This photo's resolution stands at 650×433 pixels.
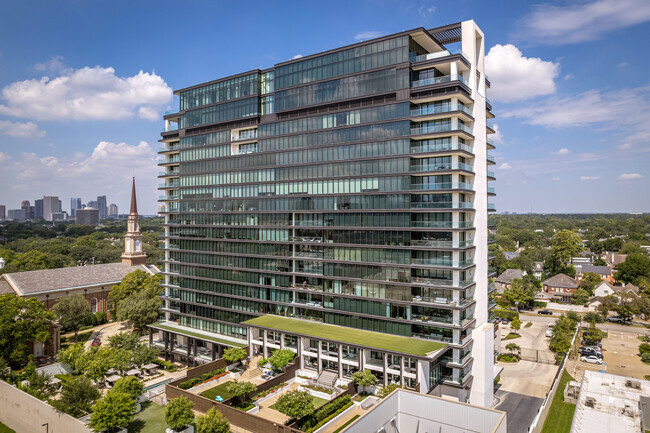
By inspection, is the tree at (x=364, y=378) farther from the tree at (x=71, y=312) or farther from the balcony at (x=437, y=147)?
the tree at (x=71, y=312)

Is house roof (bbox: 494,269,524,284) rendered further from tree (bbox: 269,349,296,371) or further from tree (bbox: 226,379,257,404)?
tree (bbox: 226,379,257,404)

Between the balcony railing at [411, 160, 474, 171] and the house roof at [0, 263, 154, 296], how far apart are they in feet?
257

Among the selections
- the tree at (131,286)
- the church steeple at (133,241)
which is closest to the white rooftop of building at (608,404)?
the tree at (131,286)

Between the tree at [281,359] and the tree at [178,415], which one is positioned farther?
the tree at [281,359]

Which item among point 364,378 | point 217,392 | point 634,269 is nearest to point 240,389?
point 217,392

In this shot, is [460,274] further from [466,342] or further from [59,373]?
[59,373]

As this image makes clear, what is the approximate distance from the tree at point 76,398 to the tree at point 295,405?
21.0 m

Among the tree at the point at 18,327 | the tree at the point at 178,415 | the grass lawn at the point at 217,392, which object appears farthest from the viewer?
the tree at the point at 18,327

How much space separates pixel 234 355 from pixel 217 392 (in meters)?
6.02

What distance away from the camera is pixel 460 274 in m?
47.0

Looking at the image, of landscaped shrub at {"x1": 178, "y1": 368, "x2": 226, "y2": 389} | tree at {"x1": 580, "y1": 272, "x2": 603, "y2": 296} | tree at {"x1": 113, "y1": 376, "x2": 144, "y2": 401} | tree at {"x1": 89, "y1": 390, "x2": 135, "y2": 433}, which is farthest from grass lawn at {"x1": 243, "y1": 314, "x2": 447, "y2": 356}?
tree at {"x1": 580, "y1": 272, "x2": 603, "y2": 296}

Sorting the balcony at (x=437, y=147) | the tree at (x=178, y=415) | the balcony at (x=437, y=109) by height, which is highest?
the balcony at (x=437, y=109)

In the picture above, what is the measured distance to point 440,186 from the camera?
4709cm

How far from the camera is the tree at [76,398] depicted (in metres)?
41.9
